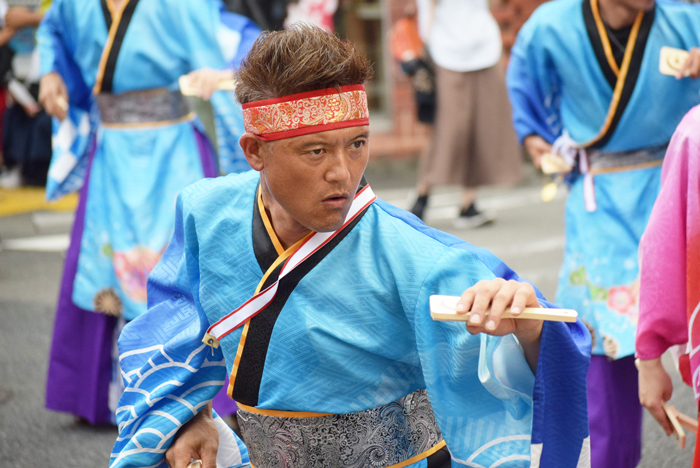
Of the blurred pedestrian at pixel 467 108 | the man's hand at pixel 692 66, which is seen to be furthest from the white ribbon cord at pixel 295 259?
the blurred pedestrian at pixel 467 108

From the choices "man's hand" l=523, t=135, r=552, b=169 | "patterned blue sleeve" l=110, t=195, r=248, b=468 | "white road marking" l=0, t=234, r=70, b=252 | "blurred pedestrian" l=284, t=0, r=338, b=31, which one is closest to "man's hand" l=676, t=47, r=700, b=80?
"man's hand" l=523, t=135, r=552, b=169

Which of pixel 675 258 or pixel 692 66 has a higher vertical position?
pixel 692 66

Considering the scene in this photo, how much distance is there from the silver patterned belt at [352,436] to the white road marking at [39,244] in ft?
17.6

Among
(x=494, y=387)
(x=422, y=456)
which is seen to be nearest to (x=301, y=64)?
(x=494, y=387)

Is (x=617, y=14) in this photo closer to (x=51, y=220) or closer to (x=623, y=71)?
(x=623, y=71)

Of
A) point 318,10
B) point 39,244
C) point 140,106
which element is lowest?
point 39,244

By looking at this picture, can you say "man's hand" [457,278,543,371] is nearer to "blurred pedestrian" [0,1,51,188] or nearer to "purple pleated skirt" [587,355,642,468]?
"purple pleated skirt" [587,355,642,468]

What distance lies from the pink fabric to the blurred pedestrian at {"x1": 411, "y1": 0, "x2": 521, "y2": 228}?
15.8ft

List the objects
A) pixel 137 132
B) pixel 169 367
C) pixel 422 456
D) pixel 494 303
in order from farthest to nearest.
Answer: pixel 137 132 → pixel 169 367 → pixel 422 456 → pixel 494 303

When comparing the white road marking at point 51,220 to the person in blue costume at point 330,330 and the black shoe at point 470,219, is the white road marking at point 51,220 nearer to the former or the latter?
the black shoe at point 470,219

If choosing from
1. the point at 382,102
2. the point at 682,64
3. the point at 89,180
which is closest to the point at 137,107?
the point at 89,180

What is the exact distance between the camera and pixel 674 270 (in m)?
1.79

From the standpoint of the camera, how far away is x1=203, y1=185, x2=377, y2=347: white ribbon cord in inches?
64.6

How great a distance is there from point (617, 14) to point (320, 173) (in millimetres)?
1723
